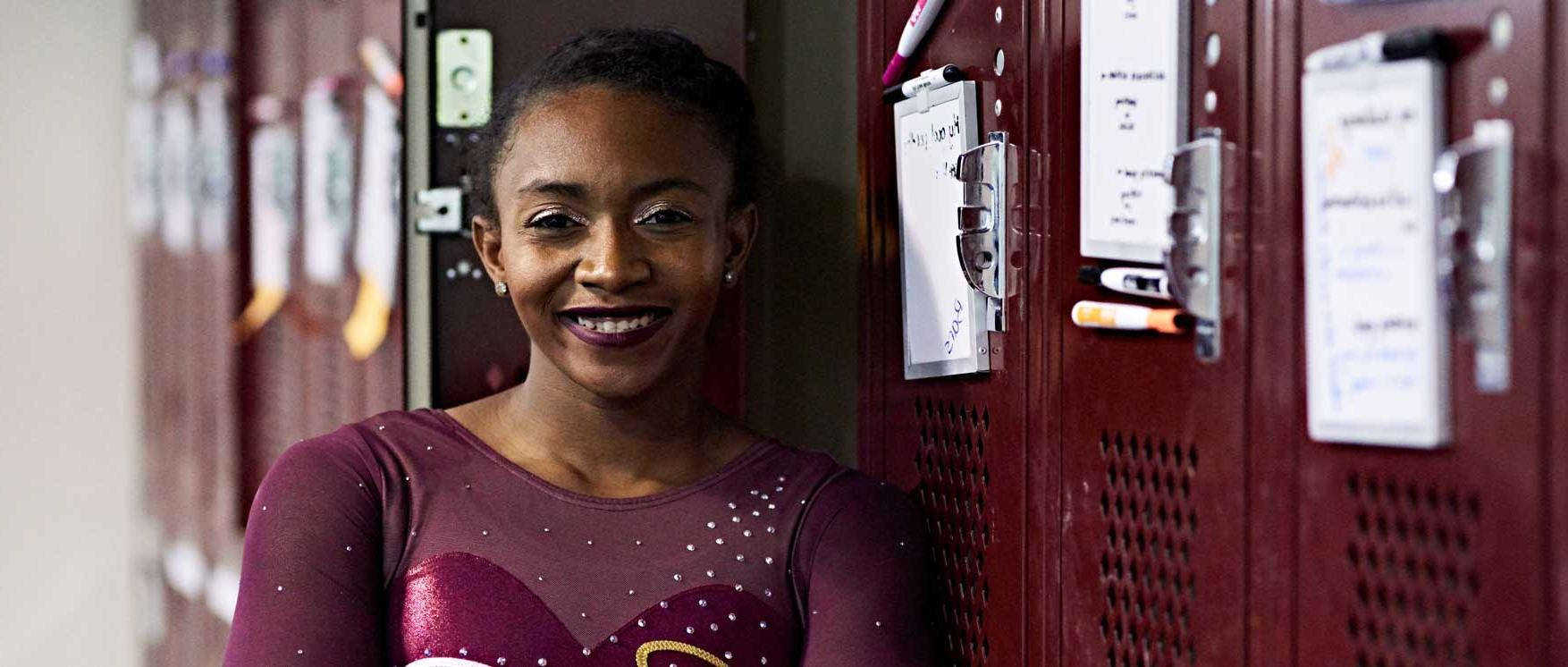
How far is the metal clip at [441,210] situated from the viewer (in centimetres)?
174

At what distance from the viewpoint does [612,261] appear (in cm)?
136

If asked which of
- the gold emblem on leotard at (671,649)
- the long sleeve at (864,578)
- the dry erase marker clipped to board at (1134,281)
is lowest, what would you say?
the gold emblem on leotard at (671,649)

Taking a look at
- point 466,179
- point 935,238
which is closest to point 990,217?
point 935,238

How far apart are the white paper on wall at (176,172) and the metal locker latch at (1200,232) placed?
1.50 m

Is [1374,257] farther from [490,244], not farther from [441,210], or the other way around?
[441,210]

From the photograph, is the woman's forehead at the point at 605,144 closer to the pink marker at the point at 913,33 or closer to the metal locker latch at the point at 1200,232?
the pink marker at the point at 913,33

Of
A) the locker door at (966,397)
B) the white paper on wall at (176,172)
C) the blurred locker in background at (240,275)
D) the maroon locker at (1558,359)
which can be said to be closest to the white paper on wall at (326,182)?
the blurred locker in background at (240,275)

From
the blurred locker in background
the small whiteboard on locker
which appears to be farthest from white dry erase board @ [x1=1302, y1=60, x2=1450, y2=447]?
the blurred locker in background

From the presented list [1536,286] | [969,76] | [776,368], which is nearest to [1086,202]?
[969,76]

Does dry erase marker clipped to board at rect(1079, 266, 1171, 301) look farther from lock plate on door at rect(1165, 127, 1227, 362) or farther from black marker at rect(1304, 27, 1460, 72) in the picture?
black marker at rect(1304, 27, 1460, 72)

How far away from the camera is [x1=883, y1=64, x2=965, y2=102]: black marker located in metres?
1.35

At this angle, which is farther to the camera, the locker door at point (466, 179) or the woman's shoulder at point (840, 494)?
the locker door at point (466, 179)

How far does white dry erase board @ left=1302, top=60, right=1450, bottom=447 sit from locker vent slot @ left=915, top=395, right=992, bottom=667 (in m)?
0.48

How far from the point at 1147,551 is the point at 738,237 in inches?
22.6
